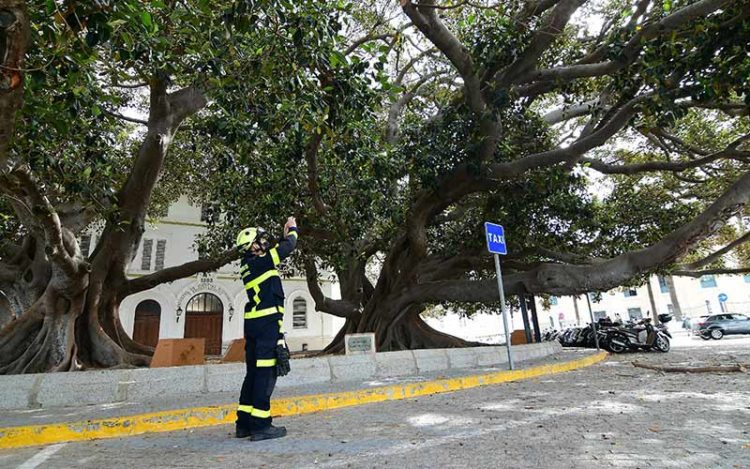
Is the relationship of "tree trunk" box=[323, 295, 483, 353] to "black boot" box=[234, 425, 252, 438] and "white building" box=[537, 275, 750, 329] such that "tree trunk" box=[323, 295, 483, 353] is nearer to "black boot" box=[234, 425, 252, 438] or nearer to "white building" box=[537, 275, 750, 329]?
Result: "black boot" box=[234, 425, 252, 438]

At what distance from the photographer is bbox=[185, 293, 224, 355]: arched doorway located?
20.7 metres

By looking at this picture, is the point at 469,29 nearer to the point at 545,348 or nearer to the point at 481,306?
the point at 545,348

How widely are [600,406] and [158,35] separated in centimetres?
682

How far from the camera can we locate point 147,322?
20.0m

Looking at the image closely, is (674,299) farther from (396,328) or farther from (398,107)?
(398,107)

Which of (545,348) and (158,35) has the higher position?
(158,35)

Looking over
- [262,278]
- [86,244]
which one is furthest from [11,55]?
[86,244]

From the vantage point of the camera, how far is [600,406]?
4.46 metres

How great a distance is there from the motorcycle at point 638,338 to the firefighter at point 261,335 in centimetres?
1268

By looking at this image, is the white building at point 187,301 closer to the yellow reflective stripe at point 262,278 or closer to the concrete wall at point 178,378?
the concrete wall at point 178,378

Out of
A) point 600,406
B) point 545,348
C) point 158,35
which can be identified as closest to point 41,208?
point 158,35

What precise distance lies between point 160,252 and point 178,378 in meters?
16.7

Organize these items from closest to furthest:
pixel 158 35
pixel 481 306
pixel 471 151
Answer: pixel 158 35 < pixel 471 151 < pixel 481 306

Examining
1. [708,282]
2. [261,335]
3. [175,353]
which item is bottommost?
[175,353]
